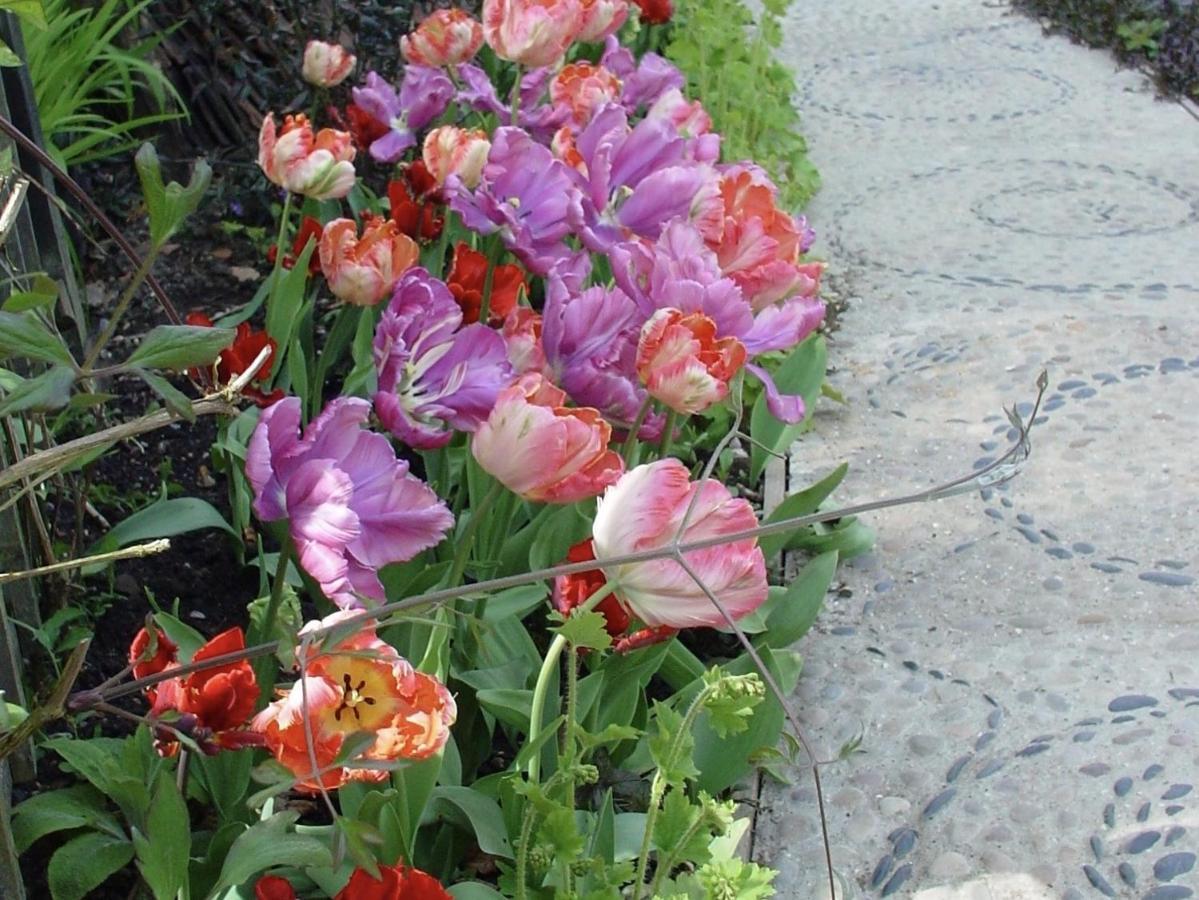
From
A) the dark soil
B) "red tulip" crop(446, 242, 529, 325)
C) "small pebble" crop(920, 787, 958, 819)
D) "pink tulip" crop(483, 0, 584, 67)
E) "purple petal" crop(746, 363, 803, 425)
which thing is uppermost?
"pink tulip" crop(483, 0, 584, 67)

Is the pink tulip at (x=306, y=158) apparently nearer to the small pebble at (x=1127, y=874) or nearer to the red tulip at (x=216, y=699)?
the red tulip at (x=216, y=699)

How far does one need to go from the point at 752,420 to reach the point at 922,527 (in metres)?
0.34

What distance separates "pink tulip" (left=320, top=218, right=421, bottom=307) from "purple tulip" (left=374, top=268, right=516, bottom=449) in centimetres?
29

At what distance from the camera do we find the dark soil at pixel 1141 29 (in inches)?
211

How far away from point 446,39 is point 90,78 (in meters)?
0.92

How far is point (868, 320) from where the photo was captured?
308 centimetres

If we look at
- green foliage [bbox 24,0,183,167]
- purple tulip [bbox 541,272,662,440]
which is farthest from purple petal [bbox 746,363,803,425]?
green foliage [bbox 24,0,183,167]

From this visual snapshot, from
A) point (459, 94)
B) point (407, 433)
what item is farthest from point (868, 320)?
point (407, 433)

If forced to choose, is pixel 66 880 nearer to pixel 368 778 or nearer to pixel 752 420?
pixel 368 778

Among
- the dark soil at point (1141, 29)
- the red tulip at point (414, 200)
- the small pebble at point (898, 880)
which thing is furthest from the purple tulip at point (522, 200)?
→ the dark soil at point (1141, 29)

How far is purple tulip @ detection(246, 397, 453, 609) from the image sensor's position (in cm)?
109

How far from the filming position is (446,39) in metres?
2.24

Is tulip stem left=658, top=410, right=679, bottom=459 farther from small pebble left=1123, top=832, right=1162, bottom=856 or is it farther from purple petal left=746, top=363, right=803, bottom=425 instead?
small pebble left=1123, top=832, right=1162, bottom=856

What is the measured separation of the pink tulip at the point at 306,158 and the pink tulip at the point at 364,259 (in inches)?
9.3
